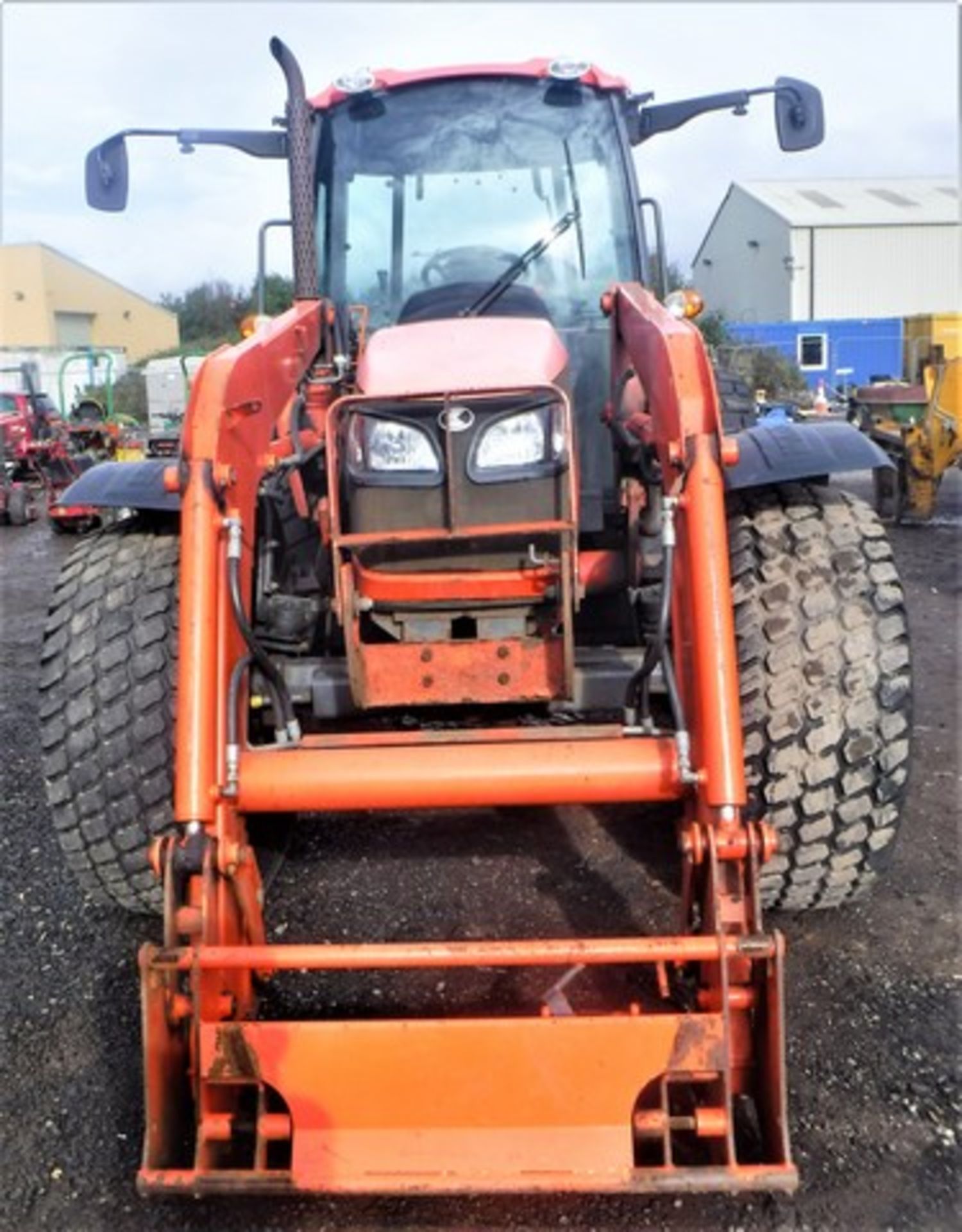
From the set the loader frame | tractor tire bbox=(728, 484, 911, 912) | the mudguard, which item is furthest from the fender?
the mudguard

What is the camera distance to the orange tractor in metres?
2.24

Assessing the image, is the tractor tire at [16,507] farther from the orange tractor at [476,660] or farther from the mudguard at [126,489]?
the mudguard at [126,489]

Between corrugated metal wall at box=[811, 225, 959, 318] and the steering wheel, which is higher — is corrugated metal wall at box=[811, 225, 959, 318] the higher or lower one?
the higher one

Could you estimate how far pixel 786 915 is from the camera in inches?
132

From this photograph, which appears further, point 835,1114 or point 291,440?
point 291,440

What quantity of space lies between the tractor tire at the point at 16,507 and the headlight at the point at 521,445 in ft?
42.4

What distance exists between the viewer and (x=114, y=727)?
10.6ft

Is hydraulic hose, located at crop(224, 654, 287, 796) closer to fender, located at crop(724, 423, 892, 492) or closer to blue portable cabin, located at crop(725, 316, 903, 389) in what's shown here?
fender, located at crop(724, 423, 892, 492)

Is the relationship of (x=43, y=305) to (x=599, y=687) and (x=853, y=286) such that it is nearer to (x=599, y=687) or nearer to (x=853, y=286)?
(x=853, y=286)

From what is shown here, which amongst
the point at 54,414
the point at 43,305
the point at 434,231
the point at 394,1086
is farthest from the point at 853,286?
the point at 394,1086

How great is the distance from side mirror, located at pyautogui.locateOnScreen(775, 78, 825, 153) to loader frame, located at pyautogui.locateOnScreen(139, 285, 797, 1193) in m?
1.76

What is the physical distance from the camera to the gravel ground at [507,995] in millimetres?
2318

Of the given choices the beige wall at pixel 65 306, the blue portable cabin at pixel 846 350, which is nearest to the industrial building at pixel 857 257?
the blue portable cabin at pixel 846 350

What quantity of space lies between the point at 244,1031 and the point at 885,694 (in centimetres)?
182
